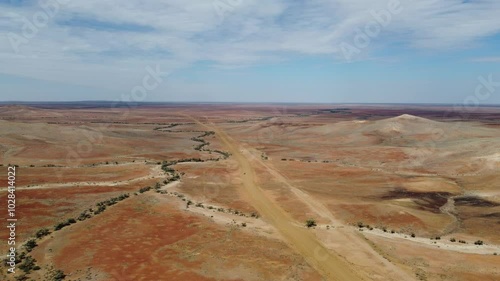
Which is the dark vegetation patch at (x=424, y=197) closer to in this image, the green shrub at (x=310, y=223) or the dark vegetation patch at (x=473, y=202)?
the dark vegetation patch at (x=473, y=202)

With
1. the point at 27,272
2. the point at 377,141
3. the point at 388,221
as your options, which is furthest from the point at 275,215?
the point at 377,141

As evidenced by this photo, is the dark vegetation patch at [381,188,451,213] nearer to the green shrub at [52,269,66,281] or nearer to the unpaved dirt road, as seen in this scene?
the unpaved dirt road

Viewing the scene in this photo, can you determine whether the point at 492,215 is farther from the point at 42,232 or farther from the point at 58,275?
the point at 42,232

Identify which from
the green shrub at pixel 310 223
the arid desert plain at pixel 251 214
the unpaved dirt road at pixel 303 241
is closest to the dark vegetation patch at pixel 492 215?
the arid desert plain at pixel 251 214

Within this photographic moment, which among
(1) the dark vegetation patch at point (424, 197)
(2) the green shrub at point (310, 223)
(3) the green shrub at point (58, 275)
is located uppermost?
(3) the green shrub at point (58, 275)

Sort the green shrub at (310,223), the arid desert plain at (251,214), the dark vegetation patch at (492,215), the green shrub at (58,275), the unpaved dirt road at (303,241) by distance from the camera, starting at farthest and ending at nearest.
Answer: the dark vegetation patch at (492,215), the green shrub at (310,223), the arid desert plain at (251,214), the unpaved dirt road at (303,241), the green shrub at (58,275)

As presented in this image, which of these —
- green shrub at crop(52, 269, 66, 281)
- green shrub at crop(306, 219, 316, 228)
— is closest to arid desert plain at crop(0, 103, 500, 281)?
green shrub at crop(52, 269, 66, 281)
